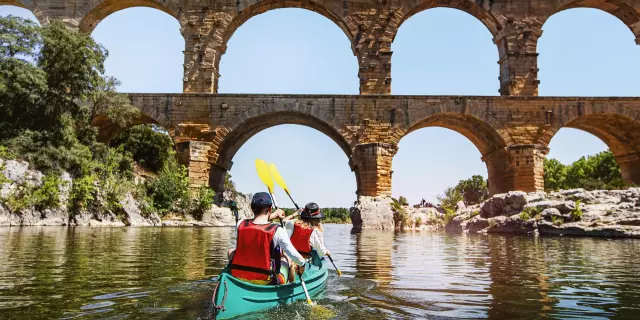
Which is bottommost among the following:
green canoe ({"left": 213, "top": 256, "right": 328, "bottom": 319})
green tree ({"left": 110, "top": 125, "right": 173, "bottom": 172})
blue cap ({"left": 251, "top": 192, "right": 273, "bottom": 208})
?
green canoe ({"left": 213, "top": 256, "right": 328, "bottom": 319})

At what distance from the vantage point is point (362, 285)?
254 inches

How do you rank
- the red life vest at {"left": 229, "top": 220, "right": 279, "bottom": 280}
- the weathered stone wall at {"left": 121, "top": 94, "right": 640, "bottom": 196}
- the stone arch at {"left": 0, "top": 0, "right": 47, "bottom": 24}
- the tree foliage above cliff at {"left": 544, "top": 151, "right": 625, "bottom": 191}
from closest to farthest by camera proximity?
the red life vest at {"left": 229, "top": 220, "right": 279, "bottom": 280}
the weathered stone wall at {"left": 121, "top": 94, "right": 640, "bottom": 196}
the stone arch at {"left": 0, "top": 0, "right": 47, "bottom": 24}
the tree foliage above cliff at {"left": 544, "top": 151, "right": 625, "bottom": 191}

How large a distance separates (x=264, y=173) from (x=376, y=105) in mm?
17605

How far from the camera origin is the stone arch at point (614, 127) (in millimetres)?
24266

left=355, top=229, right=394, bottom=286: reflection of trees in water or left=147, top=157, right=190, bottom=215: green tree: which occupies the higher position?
left=147, top=157, right=190, bottom=215: green tree

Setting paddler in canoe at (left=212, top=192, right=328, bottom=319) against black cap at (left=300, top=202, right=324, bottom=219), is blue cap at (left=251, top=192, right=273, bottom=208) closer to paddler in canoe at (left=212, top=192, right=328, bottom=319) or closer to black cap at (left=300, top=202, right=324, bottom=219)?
paddler in canoe at (left=212, top=192, right=328, bottom=319)

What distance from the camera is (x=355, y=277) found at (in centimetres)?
716

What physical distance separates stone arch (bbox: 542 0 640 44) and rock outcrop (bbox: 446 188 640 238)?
12.0 metres

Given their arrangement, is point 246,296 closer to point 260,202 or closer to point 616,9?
point 260,202

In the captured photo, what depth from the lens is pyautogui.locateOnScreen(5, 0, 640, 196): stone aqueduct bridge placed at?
24156 mm

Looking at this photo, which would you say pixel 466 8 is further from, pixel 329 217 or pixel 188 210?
pixel 329 217

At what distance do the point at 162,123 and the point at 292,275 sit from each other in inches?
803

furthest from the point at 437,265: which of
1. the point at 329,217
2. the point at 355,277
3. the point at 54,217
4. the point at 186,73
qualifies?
the point at 329,217

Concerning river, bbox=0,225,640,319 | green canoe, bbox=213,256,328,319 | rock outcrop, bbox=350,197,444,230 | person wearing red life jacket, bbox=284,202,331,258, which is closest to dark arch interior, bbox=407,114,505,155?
rock outcrop, bbox=350,197,444,230
